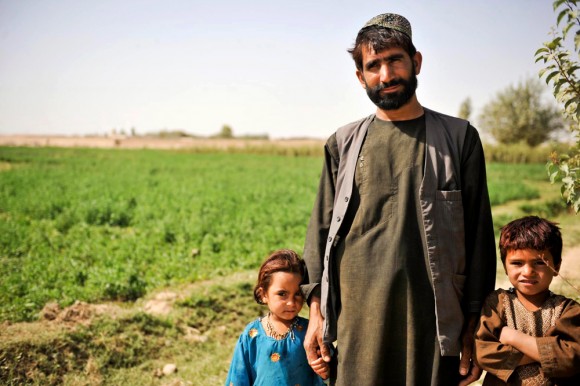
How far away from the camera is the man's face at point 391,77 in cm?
227

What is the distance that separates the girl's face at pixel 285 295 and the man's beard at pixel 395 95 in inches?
43.3

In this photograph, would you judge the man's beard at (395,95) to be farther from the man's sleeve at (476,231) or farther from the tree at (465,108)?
the tree at (465,108)

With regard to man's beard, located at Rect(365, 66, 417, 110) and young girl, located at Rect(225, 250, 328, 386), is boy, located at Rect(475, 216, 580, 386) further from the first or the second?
young girl, located at Rect(225, 250, 328, 386)

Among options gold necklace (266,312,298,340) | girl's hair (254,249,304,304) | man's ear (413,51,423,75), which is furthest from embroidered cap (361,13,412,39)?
gold necklace (266,312,298,340)

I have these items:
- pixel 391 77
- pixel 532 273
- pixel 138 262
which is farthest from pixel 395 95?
pixel 138 262

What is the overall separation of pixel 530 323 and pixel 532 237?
0.38 meters

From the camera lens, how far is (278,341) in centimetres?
274

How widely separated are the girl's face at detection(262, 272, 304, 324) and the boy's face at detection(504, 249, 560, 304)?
1.15 m

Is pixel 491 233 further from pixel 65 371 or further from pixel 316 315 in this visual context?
pixel 65 371

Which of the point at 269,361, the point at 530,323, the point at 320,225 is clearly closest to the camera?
the point at 530,323

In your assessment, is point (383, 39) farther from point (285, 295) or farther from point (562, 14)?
point (285, 295)

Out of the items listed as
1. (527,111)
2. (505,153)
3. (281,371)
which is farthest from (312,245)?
(527,111)

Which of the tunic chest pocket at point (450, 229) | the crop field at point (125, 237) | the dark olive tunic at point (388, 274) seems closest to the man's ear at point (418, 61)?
the dark olive tunic at point (388, 274)

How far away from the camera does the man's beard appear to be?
2271mm
